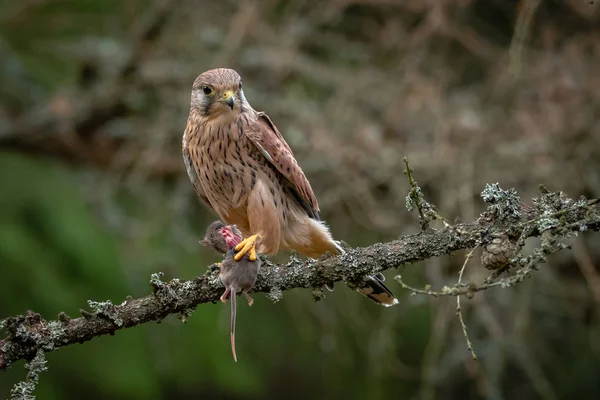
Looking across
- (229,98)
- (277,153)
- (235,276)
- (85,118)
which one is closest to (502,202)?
(235,276)

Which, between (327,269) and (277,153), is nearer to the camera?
(327,269)

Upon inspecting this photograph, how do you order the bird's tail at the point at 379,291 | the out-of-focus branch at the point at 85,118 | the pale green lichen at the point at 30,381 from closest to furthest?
the pale green lichen at the point at 30,381 → the bird's tail at the point at 379,291 → the out-of-focus branch at the point at 85,118

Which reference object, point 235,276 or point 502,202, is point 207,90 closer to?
point 235,276

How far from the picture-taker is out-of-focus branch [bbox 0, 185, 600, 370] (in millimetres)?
2410

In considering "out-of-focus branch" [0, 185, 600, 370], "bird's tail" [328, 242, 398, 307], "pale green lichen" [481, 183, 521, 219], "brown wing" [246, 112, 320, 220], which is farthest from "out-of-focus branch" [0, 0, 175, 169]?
"pale green lichen" [481, 183, 521, 219]

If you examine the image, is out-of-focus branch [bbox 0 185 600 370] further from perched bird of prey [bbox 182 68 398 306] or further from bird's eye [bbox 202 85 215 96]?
bird's eye [bbox 202 85 215 96]

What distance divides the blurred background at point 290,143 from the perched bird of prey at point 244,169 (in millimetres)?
896

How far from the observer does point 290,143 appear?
5.28 metres

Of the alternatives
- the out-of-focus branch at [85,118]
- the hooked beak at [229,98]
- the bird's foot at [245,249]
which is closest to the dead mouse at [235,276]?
the bird's foot at [245,249]

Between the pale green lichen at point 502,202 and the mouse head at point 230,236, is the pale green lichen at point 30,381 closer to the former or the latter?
the mouse head at point 230,236

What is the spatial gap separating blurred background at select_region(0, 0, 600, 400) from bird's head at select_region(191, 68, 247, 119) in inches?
44.8

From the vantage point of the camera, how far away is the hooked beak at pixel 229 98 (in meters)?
3.91

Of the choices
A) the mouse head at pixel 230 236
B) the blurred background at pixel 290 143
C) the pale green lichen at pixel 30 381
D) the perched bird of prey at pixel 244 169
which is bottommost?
the pale green lichen at pixel 30 381

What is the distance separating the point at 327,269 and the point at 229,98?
139 centimetres
